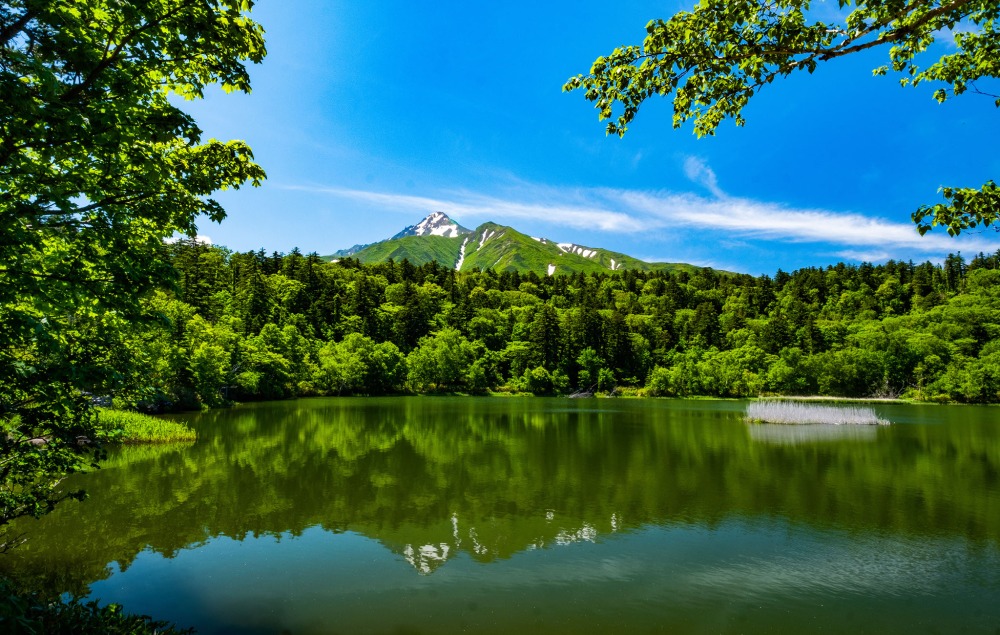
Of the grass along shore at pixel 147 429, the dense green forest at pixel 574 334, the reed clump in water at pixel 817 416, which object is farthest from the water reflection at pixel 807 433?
the dense green forest at pixel 574 334

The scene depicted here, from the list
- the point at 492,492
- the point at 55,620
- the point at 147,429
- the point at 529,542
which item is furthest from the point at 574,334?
the point at 55,620

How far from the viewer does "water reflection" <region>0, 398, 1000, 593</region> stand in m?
14.0

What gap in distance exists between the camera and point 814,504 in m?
Result: 18.2

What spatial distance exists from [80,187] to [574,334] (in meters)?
117

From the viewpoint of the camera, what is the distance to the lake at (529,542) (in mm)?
10031

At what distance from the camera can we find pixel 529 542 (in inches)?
554

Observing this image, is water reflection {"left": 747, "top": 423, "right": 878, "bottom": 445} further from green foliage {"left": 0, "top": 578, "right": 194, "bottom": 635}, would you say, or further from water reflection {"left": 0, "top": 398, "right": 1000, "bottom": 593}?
green foliage {"left": 0, "top": 578, "right": 194, "bottom": 635}

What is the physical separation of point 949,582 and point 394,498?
15957 millimetres

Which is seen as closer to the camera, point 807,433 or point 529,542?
point 529,542

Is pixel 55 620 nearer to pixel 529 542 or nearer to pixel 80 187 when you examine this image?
pixel 80 187

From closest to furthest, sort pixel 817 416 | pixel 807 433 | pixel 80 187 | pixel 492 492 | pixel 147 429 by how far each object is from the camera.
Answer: pixel 80 187 < pixel 492 492 < pixel 147 429 < pixel 807 433 < pixel 817 416

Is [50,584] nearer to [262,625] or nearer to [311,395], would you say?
[262,625]

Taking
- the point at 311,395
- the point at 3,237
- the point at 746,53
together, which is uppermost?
the point at 746,53

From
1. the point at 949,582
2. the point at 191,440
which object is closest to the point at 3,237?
the point at 949,582
